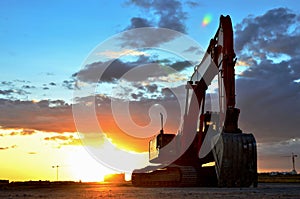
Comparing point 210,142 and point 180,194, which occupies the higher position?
point 210,142

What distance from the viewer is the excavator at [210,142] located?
29250mm

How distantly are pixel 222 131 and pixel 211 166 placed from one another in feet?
17.1

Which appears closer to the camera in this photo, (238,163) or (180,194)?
(180,194)

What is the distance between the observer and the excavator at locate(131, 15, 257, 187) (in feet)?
96.0

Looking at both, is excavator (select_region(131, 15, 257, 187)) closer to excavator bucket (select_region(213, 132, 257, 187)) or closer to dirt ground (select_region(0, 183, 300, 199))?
excavator bucket (select_region(213, 132, 257, 187))

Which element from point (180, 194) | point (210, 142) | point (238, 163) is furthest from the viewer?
point (210, 142)

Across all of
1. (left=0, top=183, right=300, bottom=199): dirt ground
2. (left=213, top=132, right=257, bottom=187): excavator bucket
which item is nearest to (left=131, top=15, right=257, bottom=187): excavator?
(left=213, top=132, right=257, bottom=187): excavator bucket

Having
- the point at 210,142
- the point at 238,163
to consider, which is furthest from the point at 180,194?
the point at 210,142

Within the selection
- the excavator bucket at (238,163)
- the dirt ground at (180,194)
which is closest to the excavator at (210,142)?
the excavator bucket at (238,163)

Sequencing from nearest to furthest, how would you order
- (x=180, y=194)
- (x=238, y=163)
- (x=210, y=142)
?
(x=180, y=194) < (x=238, y=163) < (x=210, y=142)

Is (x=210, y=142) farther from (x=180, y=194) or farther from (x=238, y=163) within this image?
(x=180, y=194)

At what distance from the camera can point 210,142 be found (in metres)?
33.9

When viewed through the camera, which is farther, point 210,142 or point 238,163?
point 210,142

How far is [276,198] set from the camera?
711 inches
